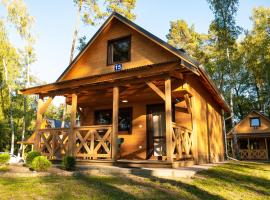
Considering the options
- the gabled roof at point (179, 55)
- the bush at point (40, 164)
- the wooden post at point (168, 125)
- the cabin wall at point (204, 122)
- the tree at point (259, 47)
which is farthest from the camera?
the tree at point (259, 47)

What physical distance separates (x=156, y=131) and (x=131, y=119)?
134 cm

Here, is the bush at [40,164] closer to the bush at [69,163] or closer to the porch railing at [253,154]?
the bush at [69,163]

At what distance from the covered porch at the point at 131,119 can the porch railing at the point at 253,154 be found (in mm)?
19206

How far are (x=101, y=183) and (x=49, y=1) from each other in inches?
604

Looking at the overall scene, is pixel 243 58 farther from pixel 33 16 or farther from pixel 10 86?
pixel 10 86

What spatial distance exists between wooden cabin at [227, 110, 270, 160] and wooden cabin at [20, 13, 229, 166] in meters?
15.4

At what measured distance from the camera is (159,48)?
10.4 meters

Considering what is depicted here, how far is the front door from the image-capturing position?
10.8m

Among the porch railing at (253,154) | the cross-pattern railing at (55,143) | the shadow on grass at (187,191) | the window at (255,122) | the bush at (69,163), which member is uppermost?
the window at (255,122)

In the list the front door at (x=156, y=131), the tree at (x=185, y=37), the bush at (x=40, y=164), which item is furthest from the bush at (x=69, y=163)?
the tree at (x=185, y=37)

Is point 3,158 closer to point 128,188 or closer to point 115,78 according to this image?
point 115,78

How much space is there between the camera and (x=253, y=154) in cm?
2728

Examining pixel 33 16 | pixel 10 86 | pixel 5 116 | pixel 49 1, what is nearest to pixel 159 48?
pixel 49 1

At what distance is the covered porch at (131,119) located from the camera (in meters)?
8.00
